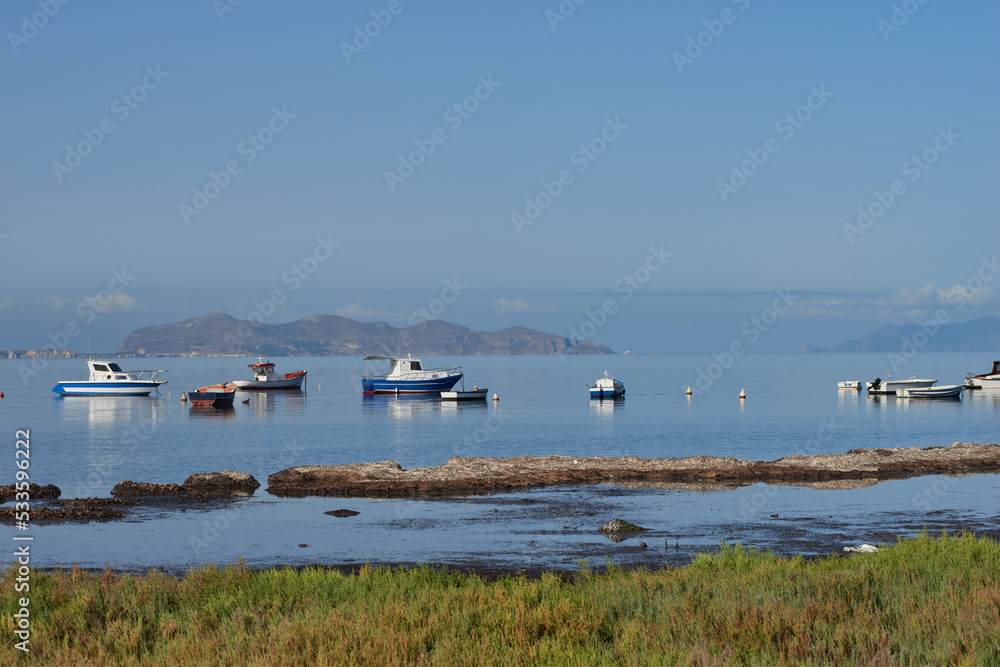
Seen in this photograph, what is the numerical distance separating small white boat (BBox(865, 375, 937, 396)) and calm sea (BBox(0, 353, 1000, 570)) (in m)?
5.39

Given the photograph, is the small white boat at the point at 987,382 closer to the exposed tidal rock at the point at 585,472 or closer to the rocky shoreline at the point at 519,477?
the rocky shoreline at the point at 519,477

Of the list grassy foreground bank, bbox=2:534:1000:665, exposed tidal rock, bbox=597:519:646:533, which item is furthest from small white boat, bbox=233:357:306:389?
grassy foreground bank, bbox=2:534:1000:665

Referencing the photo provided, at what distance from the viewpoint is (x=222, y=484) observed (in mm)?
32156

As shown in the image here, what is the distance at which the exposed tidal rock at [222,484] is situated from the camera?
103ft

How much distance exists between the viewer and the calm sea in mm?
21969

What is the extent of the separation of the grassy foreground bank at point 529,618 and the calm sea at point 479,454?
6.57 m

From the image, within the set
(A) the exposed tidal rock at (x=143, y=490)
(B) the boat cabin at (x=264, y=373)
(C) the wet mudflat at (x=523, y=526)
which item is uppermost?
(B) the boat cabin at (x=264, y=373)

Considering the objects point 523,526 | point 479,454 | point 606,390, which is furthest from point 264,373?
point 523,526

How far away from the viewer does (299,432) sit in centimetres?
6581

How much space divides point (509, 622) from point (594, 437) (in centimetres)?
5051

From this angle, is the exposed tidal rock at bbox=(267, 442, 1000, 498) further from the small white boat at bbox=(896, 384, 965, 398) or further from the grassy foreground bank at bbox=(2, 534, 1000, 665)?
the small white boat at bbox=(896, 384, 965, 398)

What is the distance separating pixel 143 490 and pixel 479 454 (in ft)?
70.3

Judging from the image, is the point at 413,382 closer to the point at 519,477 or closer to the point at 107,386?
the point at 107,386

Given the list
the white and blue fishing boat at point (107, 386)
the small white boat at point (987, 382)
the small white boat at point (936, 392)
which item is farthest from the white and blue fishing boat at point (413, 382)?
the small white boat at point (987, 382)
